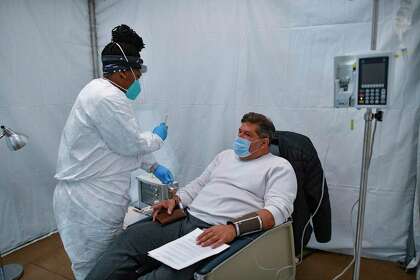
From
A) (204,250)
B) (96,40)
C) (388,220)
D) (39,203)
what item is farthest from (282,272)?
(96,40)

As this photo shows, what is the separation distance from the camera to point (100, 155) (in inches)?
64.3

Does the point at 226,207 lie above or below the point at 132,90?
below

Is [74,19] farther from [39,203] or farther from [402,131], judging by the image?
[402,131]

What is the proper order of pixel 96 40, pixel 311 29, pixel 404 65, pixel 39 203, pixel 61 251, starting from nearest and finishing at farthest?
pixel 404 65, pixel 311 29, pixel 61 251, pixel 39 203, pixel 96 40

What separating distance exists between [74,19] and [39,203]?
1.55 m

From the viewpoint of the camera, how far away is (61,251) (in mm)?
2467

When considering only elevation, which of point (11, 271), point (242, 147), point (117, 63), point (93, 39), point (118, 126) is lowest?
point (11, 271)

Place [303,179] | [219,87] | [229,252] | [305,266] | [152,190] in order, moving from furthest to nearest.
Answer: [219,87]
[152,190]
[305,266]
[303,179]
[229,252]

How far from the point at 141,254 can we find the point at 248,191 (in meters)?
0.60

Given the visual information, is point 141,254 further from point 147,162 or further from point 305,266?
point 305,266

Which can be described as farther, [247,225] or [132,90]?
[132,90]

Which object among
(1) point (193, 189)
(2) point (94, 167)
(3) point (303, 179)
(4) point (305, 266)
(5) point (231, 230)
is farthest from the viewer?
(4) point (305, 266)

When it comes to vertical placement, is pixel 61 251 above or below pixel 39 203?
below

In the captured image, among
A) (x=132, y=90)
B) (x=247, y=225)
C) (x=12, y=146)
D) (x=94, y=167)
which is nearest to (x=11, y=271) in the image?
(x=12, y=146)
